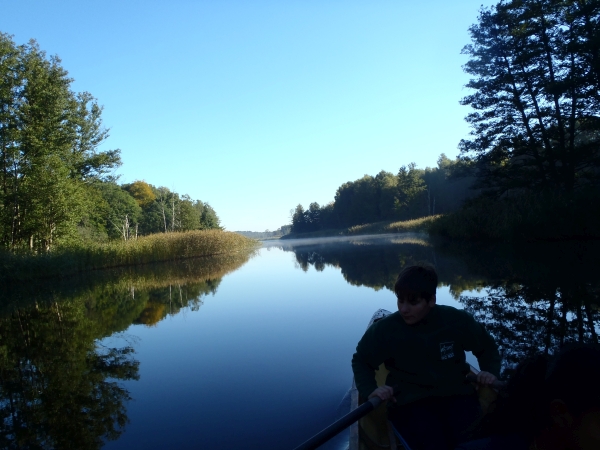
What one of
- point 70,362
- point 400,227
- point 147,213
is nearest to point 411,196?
point 400,227

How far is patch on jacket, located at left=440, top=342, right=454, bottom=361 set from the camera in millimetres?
2135

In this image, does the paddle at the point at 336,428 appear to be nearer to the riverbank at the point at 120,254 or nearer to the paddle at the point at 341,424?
the paddle at the point at 341,424

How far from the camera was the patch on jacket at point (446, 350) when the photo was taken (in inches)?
84.0

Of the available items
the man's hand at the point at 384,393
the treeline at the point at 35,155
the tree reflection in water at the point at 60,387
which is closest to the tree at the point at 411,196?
the treeline at the point at 35,155

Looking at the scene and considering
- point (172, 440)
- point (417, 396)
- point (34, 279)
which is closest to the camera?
point (417, 396)

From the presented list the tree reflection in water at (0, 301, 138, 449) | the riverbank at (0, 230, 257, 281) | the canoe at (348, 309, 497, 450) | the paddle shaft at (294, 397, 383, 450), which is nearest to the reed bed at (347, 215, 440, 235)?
the riverbank at (0, 230, 257, 281)

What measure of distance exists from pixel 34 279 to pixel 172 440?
1487cm

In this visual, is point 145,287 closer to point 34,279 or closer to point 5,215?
point 34,279

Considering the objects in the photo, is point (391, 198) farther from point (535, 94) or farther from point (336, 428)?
point (336, 428)

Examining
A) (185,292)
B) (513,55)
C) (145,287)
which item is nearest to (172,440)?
(185,292)

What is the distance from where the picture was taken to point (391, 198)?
2852 inches

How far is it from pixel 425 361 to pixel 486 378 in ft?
0.99

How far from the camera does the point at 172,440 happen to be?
307 cm

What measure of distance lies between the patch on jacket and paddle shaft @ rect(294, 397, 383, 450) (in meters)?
Answer: 0.44
